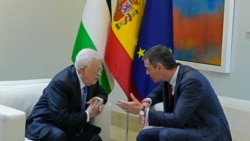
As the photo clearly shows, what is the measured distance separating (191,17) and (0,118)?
7.66 ft

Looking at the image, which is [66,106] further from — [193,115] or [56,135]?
[193,115]

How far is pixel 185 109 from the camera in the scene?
283 centimetres

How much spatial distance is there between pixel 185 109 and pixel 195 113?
0.11 m

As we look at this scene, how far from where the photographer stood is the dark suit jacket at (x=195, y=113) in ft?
9.32

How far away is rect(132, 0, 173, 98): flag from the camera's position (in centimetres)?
396

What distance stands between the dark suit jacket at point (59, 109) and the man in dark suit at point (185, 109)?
362 millimetres

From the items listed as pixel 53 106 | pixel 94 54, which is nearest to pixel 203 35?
pixel 94 54

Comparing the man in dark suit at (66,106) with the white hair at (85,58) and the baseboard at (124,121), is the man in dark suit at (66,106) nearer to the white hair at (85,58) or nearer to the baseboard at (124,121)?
the white hair at (85,58)

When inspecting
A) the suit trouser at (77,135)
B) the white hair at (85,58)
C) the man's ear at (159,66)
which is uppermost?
the white hair at (85,58)

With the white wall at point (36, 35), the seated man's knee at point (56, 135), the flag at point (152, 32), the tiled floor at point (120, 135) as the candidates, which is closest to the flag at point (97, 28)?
the flag at point (152, 32)

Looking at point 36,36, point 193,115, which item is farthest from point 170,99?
point 36,36

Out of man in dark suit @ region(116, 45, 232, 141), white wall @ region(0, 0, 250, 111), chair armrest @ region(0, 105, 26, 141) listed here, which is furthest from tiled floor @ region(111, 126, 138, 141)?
chair armrest @ region(0, 105, 26, 141)

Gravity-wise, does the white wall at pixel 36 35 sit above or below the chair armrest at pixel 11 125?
above

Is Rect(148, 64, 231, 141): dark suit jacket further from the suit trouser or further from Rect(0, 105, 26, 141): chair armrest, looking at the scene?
Rect(0, 105, 26, 141): chair armrest
